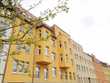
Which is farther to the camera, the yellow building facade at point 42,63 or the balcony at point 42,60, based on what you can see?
the balcony at point 42,60

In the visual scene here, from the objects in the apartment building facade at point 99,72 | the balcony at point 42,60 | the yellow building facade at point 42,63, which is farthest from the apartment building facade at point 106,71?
the balcony at point 42,60

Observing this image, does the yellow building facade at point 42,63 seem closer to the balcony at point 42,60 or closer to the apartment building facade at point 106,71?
the balcony at point 42,60

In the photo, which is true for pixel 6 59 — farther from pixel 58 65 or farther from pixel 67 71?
pixel 67 71

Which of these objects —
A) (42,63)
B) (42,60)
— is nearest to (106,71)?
(42,63)

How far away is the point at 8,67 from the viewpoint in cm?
1686

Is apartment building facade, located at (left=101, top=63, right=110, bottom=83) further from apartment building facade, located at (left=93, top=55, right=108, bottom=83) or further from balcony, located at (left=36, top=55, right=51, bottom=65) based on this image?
balcony, located at (left=36, top=55, right=51, bottom=65)

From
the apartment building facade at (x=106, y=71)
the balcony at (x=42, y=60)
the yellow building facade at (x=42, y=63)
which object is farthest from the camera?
the apartment building facade at (x=106, y=71)

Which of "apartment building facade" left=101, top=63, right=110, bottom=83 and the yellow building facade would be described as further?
"apartment building facade" left=101, top=63, right=110, bottom=83

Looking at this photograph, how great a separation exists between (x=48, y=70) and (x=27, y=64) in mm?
4464

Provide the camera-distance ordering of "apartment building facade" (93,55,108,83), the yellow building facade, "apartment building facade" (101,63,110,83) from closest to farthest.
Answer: the yellow building facade, "apartment building facade" (93,55,108,83), "apartment building facade" (101,63,110,83)

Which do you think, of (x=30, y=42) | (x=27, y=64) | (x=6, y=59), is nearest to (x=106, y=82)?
(x=27, y=64)

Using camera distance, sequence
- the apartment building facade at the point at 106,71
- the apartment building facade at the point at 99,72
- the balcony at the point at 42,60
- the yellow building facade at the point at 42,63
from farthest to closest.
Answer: the apartment building facade at the point at 106,71 → the apartment building facade at the point at 99,72 → the balcony at the point at 42,60 → the yellow building facade at the point at 42,63

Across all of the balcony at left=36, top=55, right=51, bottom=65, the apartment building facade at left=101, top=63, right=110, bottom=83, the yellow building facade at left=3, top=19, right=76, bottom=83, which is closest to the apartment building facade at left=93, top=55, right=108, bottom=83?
the apartment building facade at left=101, top=63, right=110, bottom=83

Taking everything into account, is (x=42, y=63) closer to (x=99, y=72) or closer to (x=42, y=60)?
(x=42, y=60)
